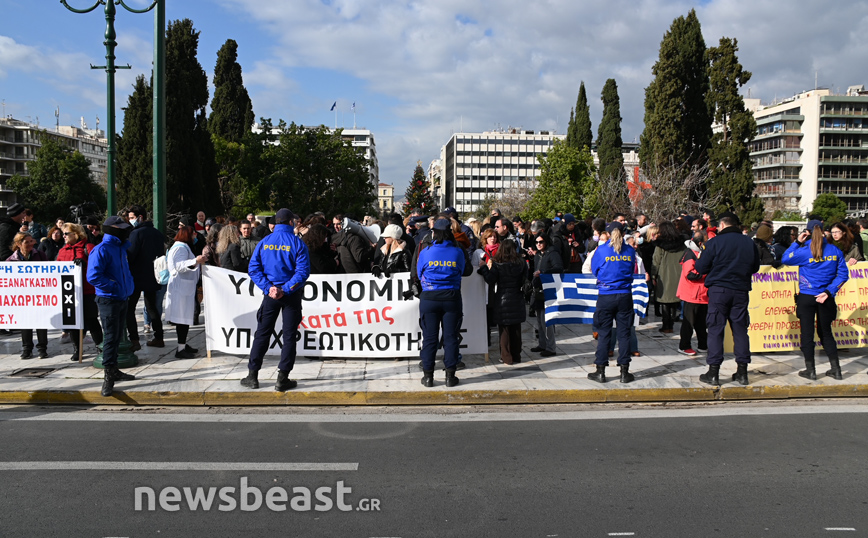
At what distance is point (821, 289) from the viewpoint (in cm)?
785

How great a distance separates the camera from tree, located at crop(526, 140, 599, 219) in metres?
41.4

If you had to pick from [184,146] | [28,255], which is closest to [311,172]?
[184,146]

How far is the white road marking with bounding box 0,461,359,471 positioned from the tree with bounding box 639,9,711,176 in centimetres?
3572

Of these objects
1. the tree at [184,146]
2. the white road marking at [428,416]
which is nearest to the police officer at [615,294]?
the white road marking at [428,416]

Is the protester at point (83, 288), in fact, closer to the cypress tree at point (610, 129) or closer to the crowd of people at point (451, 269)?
the crowd of people at point (451, 269)

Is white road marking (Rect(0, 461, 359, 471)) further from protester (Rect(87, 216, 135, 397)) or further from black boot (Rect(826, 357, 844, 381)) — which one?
black boot (Rect(826, 357, 844, 381))

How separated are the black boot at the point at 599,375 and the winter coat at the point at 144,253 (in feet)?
20.2

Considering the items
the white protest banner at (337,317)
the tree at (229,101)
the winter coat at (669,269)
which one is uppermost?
the tree at (229,101)

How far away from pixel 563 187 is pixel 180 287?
35.3 m

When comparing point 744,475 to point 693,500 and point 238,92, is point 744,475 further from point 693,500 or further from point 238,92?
point 238,92

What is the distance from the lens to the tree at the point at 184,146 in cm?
3319

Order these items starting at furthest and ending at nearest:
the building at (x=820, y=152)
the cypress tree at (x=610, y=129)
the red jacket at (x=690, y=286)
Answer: the building at (x=820, y=152), the cypress tree at (x=610, y=129), the red jacket at (x=690, y=286)

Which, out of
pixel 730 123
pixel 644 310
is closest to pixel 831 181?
pixel 730 123

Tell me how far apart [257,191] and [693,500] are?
41.8 meters
